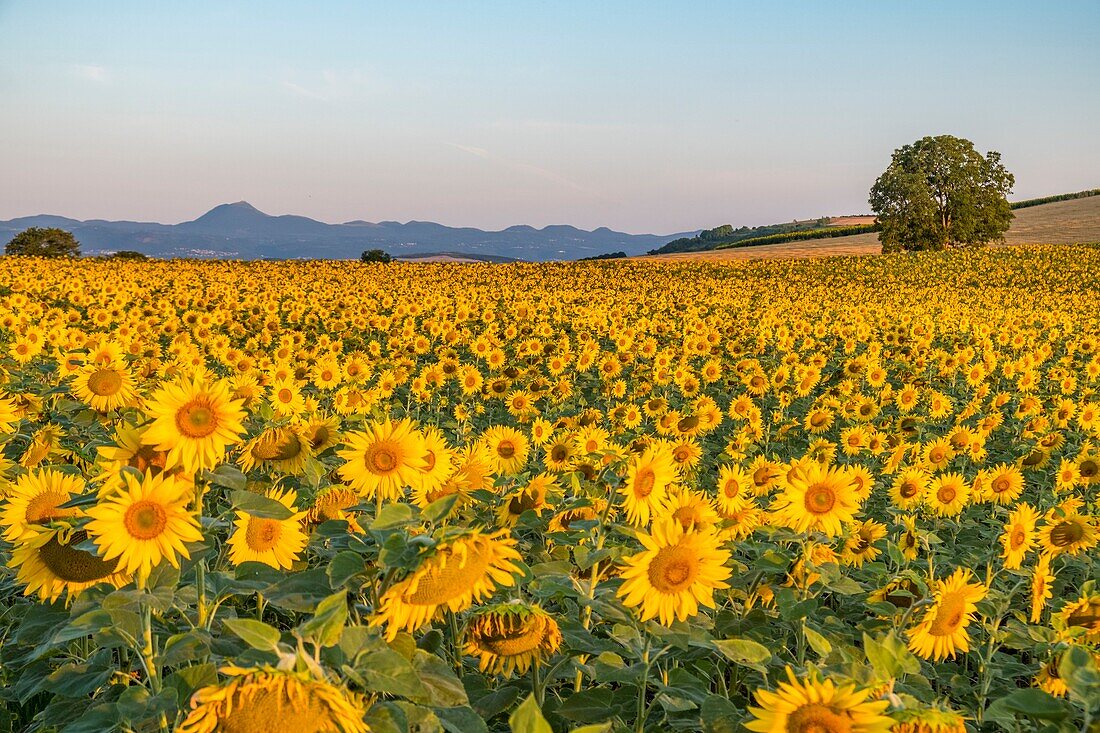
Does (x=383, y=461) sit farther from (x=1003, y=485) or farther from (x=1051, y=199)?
(x=1051, y=199)

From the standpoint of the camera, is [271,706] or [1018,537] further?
[1018,537]

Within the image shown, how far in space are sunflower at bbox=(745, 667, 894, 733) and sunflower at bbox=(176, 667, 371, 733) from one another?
0.77 meters

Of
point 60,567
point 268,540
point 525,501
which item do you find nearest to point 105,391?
point 268,540

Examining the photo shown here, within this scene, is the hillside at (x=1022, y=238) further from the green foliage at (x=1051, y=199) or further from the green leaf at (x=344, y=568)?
the green leaf at (x=344, y=568)

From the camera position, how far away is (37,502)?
2.17 metres

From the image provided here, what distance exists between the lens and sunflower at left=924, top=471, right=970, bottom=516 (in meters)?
5.43

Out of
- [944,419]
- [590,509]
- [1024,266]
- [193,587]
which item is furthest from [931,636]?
[1024,266]

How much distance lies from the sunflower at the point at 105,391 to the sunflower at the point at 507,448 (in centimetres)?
196

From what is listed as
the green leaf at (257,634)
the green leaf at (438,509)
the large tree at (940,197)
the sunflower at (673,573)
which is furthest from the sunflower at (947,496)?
the large tree at (940,197)

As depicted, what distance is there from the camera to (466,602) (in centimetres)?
166

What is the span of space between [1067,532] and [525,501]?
3.36 metres

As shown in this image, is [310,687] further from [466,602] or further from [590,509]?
[590,509]

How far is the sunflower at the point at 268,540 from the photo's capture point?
99.0 inches

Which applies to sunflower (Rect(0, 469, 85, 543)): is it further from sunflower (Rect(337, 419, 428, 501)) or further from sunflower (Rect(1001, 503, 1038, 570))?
sunflower (Rect(1001, 503, 1038, 570))
